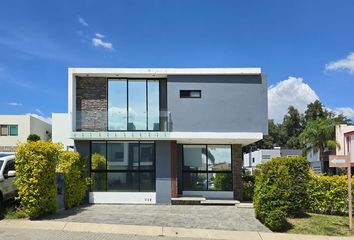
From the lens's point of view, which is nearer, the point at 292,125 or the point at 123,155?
the point at 123,155

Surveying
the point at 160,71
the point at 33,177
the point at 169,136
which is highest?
the point at 160,71

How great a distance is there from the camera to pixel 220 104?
19.8 m

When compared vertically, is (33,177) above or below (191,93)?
below

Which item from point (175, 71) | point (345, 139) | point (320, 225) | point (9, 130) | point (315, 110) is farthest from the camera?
point (315, 110)

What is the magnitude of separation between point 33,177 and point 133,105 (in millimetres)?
7681

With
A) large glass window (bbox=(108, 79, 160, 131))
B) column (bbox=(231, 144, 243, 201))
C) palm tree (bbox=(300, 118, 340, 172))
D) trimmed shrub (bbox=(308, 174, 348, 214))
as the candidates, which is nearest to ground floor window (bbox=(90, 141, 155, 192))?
large glass window (bbox=(108, 79, 160, 131))

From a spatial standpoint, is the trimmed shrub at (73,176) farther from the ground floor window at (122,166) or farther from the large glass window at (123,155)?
the large glass window at (123,155)

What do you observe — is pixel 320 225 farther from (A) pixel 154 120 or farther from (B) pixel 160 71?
(B) pixel 160 71

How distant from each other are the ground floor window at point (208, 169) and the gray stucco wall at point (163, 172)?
2.09 meters

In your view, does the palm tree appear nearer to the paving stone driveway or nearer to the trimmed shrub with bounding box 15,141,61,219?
the paving stone driveway

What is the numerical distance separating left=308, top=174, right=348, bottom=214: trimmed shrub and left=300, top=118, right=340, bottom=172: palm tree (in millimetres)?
23440

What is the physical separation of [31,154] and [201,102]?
29.4 ft

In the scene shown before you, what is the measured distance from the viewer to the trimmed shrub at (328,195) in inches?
589

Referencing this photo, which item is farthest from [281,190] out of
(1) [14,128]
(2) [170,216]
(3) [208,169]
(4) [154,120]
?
(1) [14,128]
